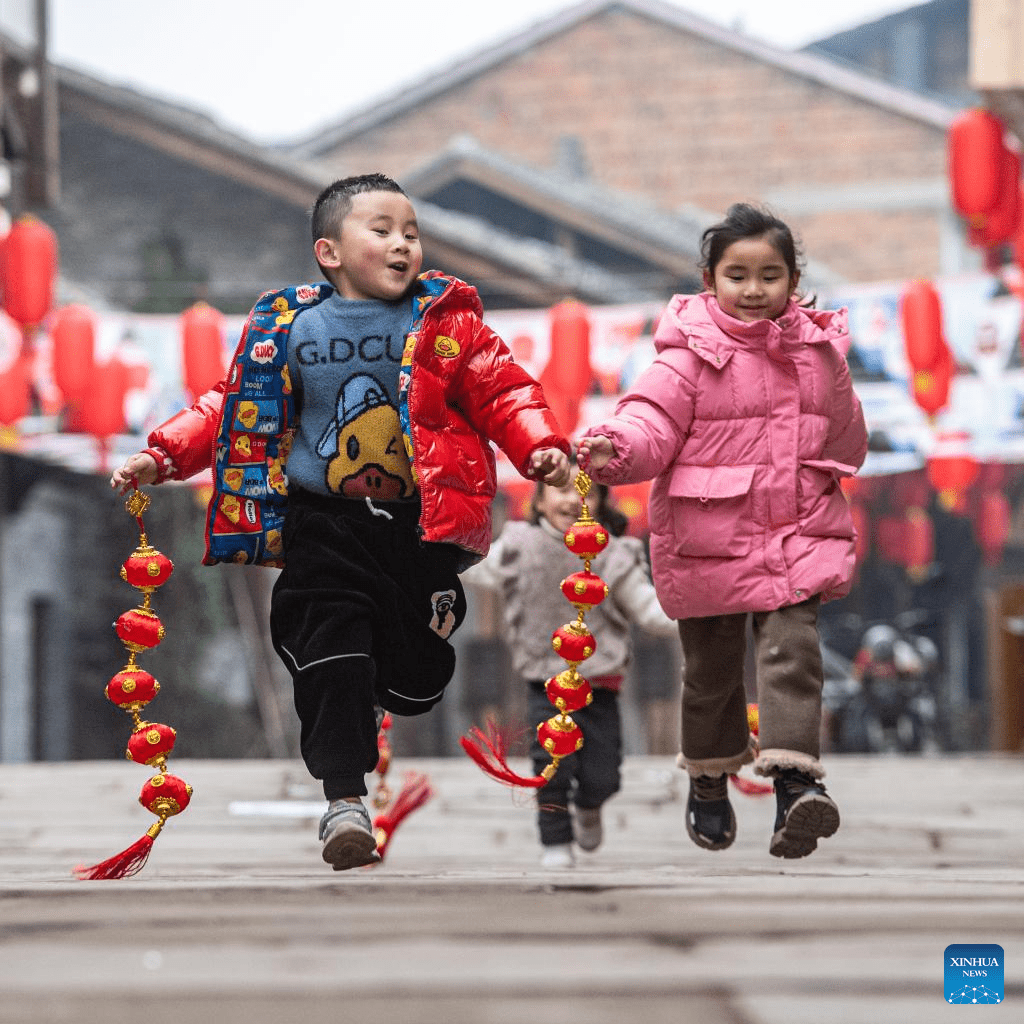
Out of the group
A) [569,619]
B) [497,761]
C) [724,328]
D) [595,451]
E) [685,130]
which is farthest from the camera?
[685,130]

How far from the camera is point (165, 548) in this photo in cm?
1439

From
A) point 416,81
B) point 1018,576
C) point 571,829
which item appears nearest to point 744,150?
point 416,81

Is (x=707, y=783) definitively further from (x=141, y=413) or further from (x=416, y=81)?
(x=416, y=81)

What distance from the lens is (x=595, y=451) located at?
4074mm

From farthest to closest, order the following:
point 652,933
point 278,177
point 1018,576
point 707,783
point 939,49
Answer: point 939,49 < point 1018,576 < point 278,177 < point 707,783 < point 652,933

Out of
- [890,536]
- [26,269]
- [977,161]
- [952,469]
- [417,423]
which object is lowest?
[890,536]

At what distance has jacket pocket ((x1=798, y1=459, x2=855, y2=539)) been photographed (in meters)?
4.34

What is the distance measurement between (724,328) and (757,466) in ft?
1.15

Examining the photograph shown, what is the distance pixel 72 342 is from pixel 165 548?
3.09 meters

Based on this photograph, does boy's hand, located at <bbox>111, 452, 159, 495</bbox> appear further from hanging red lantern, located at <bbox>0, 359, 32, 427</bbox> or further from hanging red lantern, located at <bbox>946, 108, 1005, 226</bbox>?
hanging red lantern, located at <bbox>0, 359, 32, 427</bbox>

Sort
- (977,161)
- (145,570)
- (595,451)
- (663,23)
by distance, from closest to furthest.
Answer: (595,451)
(145,570)
(977,161)
(663,23)

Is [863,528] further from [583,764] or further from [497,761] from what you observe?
[497,761]

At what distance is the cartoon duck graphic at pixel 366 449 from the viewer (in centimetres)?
405

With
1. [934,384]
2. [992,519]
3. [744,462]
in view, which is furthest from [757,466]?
[992,519]
